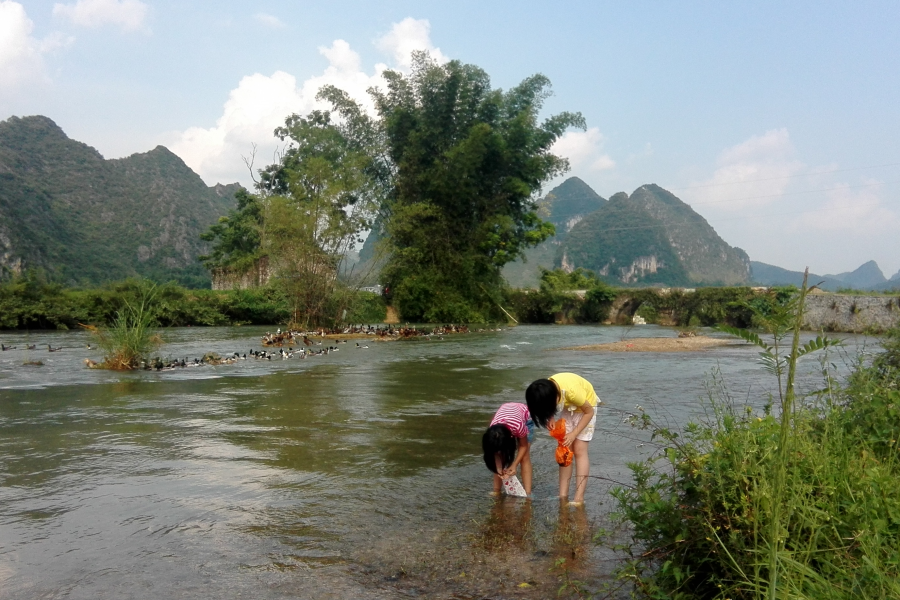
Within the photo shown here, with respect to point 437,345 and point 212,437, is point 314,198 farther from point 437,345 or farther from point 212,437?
A: point 212,437

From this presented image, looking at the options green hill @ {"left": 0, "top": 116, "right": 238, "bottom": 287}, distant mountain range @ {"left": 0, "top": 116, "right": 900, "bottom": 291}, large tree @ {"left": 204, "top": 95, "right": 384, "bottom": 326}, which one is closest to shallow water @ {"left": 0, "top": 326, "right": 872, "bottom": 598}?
large tree @ {"left": 204, "top": 95, "right": 384, "bottom": 326}

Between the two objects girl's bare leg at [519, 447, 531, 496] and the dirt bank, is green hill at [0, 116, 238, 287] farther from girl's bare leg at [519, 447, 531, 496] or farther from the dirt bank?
girl's bare leg at [519, 447, 531, 496]

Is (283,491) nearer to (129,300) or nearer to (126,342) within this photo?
(126,342)

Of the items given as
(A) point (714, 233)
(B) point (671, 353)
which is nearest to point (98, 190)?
(B) point (671, 353)

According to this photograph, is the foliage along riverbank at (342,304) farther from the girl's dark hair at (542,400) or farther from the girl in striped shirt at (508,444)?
the girl's dark hair at (542,400)

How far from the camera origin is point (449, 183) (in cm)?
3662

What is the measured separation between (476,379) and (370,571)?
913 centimetres

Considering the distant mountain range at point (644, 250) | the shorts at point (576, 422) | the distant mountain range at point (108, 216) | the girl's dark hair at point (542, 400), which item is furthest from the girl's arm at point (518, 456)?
the distant mountain range at point (644, 250)

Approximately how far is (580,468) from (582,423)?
1.18ft

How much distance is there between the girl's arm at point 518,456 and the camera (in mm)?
5207

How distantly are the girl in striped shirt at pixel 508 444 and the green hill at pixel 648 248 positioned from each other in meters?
91.1

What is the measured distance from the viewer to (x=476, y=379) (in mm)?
13031

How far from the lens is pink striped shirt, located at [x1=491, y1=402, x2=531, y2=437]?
5.12m

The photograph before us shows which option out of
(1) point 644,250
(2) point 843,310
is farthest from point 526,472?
(1) point 644,250
